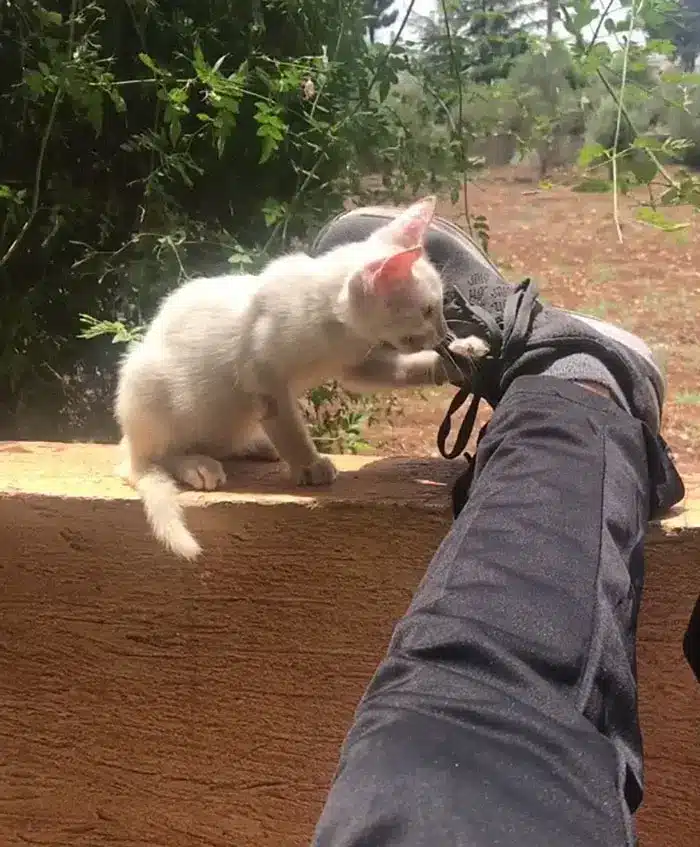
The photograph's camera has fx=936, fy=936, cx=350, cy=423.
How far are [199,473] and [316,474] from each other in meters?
0.13

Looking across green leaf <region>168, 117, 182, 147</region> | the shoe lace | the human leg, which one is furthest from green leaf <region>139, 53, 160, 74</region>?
the human leg

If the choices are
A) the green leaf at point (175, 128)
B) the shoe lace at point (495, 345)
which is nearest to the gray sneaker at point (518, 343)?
the shoe lace at point (495, 345)

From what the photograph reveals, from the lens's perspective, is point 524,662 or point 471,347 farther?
point 471,347

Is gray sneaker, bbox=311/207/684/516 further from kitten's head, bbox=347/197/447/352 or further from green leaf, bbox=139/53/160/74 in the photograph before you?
green leaf, bbox=139/53/160/74

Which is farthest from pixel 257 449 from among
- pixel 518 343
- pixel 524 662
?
pixel 524 662

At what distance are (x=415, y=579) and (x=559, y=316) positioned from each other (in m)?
0.32

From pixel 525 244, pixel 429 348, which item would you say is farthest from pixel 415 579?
pixel 525 244

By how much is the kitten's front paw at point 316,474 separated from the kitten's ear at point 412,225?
271 mm

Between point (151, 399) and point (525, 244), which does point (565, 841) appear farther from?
point (525, 244)

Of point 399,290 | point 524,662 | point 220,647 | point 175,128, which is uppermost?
point 175,128

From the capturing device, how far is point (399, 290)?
105cm

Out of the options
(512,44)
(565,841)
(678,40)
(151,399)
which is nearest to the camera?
(565,841)

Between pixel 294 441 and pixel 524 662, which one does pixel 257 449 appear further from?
pixel 524 662

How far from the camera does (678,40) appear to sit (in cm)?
121
